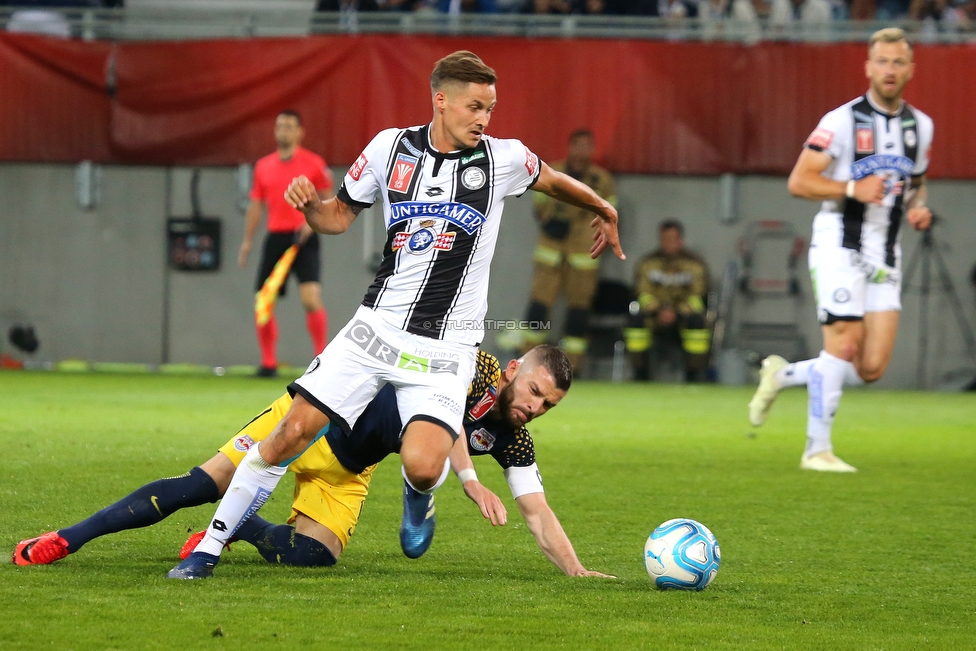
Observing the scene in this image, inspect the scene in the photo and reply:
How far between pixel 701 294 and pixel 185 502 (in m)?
10.6

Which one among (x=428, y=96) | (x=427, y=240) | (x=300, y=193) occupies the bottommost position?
(x=427, y=240)

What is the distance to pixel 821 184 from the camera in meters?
7.85

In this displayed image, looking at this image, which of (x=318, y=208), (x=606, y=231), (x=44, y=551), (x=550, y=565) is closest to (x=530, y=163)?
(x=606, y=231)

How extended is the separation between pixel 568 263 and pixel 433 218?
9.93 meters

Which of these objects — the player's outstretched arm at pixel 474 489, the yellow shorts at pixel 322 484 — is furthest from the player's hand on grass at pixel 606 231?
the yellow shorts at pixel 322 484

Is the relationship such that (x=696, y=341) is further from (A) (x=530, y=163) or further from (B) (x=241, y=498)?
(B) (x=241, y=498)

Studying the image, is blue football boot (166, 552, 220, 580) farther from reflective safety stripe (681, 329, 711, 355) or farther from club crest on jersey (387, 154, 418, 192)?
reflective safety stripe (681, 329, 711, 355)

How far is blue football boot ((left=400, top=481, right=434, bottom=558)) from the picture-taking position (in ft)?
15.7

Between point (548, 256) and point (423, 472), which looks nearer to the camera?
point (423, 472)

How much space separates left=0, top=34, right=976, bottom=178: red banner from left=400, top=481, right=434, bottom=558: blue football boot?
33.2 feet

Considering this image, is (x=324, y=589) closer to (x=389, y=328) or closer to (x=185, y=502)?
(x=185, y=502)

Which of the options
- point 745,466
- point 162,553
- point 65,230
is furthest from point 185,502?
point 65,230

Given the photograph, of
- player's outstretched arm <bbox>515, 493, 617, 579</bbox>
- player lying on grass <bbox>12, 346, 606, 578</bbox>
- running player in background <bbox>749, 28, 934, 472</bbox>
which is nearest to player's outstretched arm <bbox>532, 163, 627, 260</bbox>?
player lying on grass <bbox>12, 346, 606, 578</bbox>

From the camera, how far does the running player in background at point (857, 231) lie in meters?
7.89
